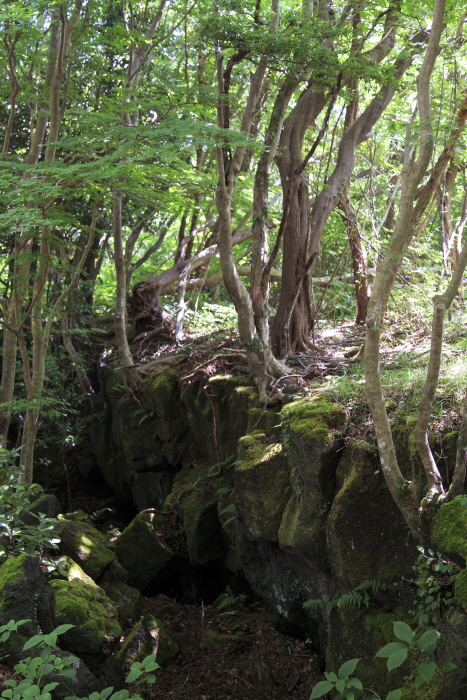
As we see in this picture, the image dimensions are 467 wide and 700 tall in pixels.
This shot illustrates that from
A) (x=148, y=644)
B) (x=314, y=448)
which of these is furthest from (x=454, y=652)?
(x=148, y=644)

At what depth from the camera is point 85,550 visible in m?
6.20

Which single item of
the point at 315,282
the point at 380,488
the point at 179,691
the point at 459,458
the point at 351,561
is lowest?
the point at 179,691

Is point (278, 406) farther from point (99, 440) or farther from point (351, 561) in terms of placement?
point (99, 440)

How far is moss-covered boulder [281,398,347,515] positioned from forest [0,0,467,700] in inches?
0.8

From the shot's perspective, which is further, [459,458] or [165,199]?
[165,199]

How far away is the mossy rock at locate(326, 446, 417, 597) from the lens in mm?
4031

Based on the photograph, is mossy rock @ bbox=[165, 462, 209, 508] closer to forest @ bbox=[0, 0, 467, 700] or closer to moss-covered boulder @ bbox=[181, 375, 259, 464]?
forest @ bbox=[0, 0, 467, 700]

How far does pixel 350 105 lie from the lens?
327 inches

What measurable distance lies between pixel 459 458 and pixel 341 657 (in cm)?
207

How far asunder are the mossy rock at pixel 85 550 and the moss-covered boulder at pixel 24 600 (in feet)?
6.19

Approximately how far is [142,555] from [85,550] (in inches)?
38.2

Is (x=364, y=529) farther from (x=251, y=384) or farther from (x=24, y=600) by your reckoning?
(x=251, y=384)

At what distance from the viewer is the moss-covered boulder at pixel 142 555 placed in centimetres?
688

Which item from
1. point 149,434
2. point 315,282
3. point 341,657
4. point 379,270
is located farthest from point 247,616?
point 315,282
